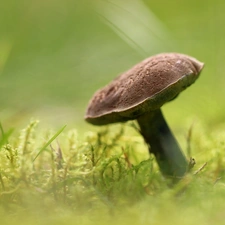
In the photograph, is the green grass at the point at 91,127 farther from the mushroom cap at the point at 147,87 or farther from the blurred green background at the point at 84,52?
the mushroom cap at the point at 147,87

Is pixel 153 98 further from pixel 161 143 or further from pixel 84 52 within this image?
pixel 84 52

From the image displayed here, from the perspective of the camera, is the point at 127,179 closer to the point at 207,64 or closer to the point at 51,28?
the point at 207,64

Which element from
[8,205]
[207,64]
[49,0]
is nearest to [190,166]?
[8,205]

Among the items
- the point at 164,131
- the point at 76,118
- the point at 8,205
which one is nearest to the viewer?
the point at 8,205

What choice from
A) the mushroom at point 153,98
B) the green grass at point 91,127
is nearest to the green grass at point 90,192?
the green grass at point 91,127

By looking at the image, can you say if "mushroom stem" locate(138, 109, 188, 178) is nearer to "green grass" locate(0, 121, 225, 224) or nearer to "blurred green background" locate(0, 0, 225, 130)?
"green grass" locate(0, 121, 225, 224)

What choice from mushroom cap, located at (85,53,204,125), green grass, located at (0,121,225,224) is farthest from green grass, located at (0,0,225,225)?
mushroom cap, located at (85,53,204,125)
